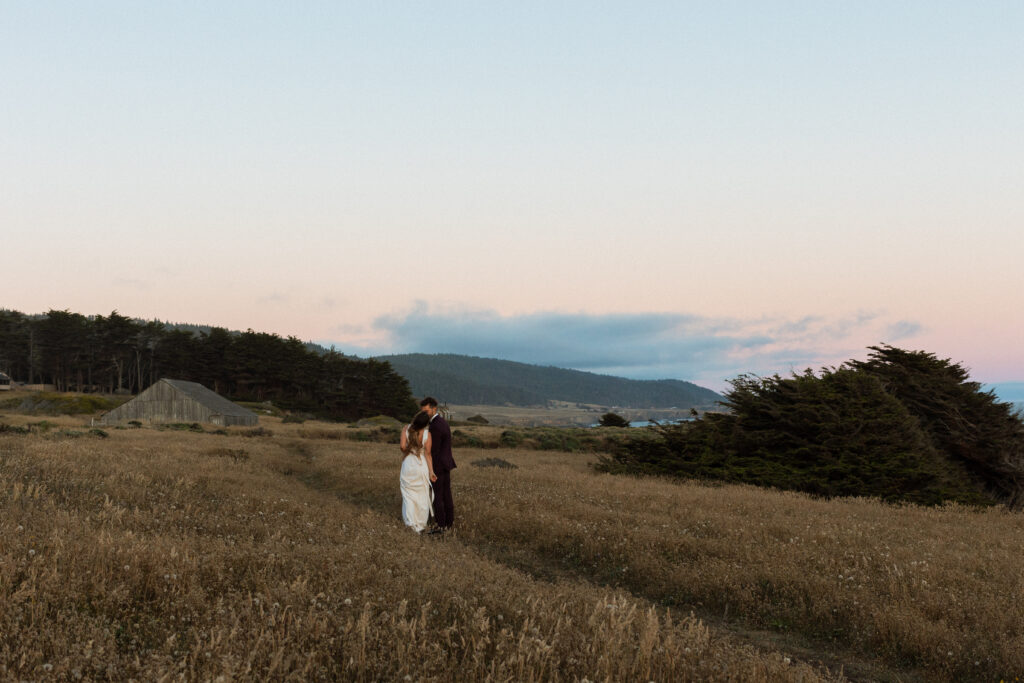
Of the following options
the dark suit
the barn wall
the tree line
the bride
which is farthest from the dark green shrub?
the tree line

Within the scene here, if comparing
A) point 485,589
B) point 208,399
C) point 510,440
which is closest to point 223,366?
point 208,399

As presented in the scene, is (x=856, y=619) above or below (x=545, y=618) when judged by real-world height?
below

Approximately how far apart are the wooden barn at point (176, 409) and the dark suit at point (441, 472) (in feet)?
201

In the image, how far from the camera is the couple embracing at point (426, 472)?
1253cm

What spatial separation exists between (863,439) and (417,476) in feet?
57.3

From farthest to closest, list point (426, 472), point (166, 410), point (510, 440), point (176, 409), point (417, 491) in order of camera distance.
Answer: point (166, 410)
point (176, 409)
point (510, 440)
point (426, 472)
point (417, 491)

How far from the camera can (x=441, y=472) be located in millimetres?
12852

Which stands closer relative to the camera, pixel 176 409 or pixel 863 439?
pixel 863 439

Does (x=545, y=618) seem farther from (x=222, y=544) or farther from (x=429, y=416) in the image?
(x=429, y=416)

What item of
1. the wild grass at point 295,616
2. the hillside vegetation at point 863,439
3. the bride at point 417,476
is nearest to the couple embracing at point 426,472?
the bride at point 417,476

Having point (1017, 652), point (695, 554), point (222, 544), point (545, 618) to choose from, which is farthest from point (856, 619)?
point (222, 544)

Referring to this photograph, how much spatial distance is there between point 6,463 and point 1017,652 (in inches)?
670

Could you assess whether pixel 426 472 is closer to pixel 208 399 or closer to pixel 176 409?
pixel 176 409

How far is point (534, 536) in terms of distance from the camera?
12.1 metres
